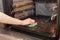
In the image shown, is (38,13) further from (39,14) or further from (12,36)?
(12,36)

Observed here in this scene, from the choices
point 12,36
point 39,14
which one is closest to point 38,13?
point 39,14

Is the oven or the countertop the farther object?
the countertop

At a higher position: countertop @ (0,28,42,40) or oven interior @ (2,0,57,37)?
oven interior @ (2,0,57,37)

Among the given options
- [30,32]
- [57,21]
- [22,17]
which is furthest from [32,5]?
[57,21]

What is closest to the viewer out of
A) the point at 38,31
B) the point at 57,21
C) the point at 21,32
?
the point at 57,21

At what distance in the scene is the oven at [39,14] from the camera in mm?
1447

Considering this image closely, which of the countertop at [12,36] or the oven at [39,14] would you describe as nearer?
the oven at [39,14]

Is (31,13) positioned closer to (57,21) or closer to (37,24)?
(37,24)

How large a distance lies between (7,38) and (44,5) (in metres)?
0.55

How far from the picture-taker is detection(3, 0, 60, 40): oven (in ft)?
4.75

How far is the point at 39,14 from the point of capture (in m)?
1.69

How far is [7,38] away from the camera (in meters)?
1.60

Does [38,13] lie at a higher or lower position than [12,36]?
higher

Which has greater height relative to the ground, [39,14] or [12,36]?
[39,14]
